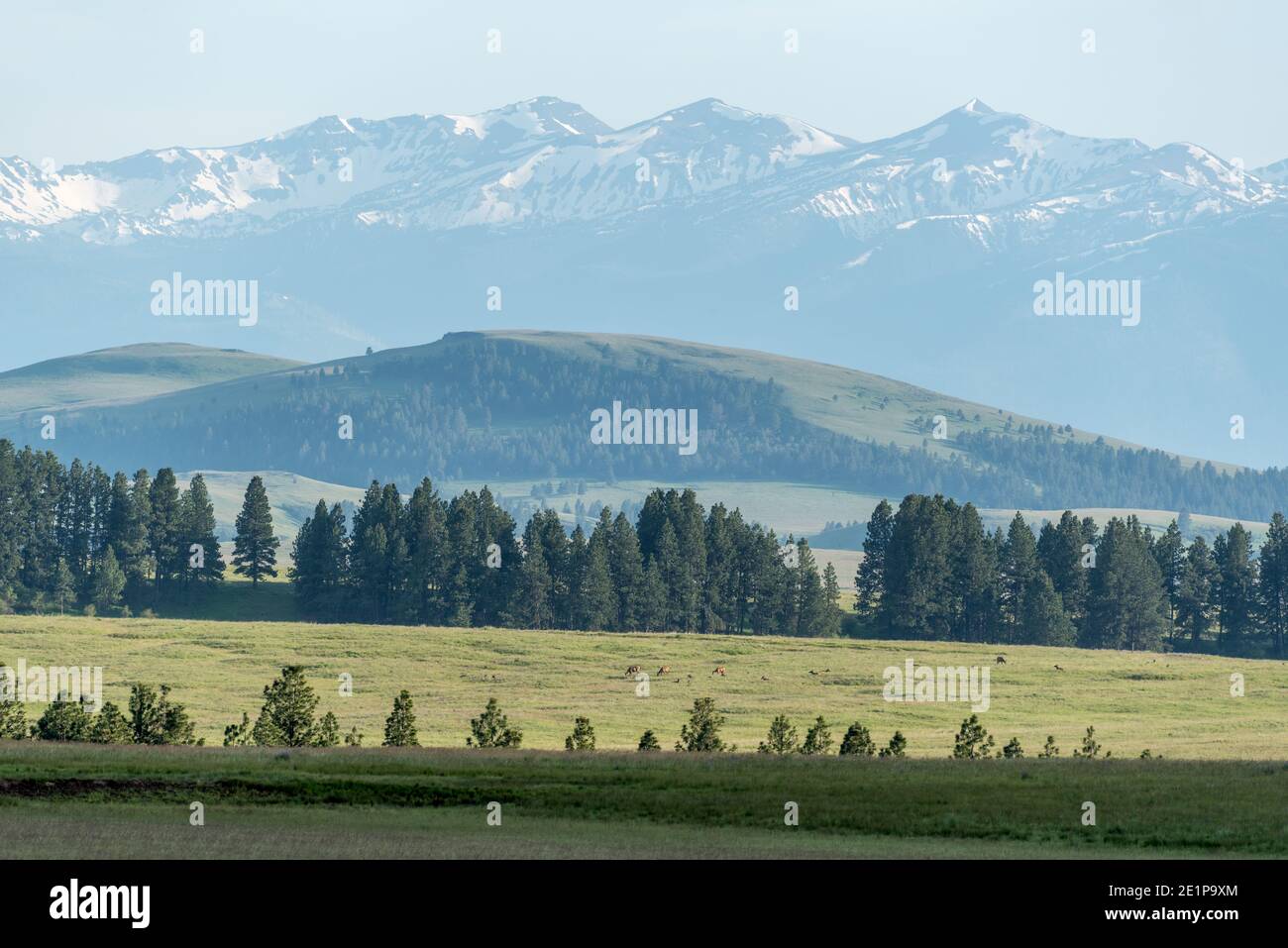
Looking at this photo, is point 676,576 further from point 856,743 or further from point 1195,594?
point 856,743

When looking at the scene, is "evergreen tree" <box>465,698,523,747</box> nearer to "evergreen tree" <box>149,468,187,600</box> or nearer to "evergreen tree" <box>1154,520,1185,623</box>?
"evergreen tree" <box>149,468,187,600</box>

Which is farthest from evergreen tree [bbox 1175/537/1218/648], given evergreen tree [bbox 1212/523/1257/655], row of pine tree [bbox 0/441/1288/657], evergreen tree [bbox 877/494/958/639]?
evergreen tree [bbox 877/494/958/639]

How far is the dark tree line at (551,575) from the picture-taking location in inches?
7146

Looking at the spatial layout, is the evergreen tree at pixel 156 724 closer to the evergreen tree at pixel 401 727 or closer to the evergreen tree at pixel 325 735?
the evergreen tree at pixel 325 735

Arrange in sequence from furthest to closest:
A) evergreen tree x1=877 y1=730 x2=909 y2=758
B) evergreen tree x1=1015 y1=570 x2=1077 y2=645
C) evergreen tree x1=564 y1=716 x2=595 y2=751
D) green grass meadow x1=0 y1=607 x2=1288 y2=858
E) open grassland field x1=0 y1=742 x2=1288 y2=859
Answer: evergreen tree x1=1015 y1=570 x2=1077 y2=645 → evergreen tree x1=564 y1=716 x2=595 y2=751 → evergreen tree x1=877 y1=730 x2=909 y2=758 → green grass meadow x1=0 y1=607 x2=1288 y2=858 → open grassland field x1=0 y1=742 x2=1288 y2=859

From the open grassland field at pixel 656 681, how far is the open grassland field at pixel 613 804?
74.6ft

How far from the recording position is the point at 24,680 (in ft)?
388

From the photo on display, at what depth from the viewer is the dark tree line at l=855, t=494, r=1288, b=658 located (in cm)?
18650

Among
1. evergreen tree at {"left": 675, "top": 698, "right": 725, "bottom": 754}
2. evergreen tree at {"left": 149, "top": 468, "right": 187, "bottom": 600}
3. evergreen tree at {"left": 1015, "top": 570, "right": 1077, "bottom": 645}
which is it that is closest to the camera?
evergreen tree at {"left": 675, "top": 698, "right": 725, "bottom": 754}

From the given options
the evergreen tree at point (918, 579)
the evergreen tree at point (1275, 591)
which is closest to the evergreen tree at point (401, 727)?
the evergreen tree at point (918, 579)

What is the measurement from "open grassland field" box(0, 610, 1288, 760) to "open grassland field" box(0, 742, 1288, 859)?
22.8 meters

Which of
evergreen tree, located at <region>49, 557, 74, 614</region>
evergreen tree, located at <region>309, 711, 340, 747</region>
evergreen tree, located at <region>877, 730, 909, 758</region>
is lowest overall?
evergreen tree, located at <region>877, 730, 909, 758</region>
